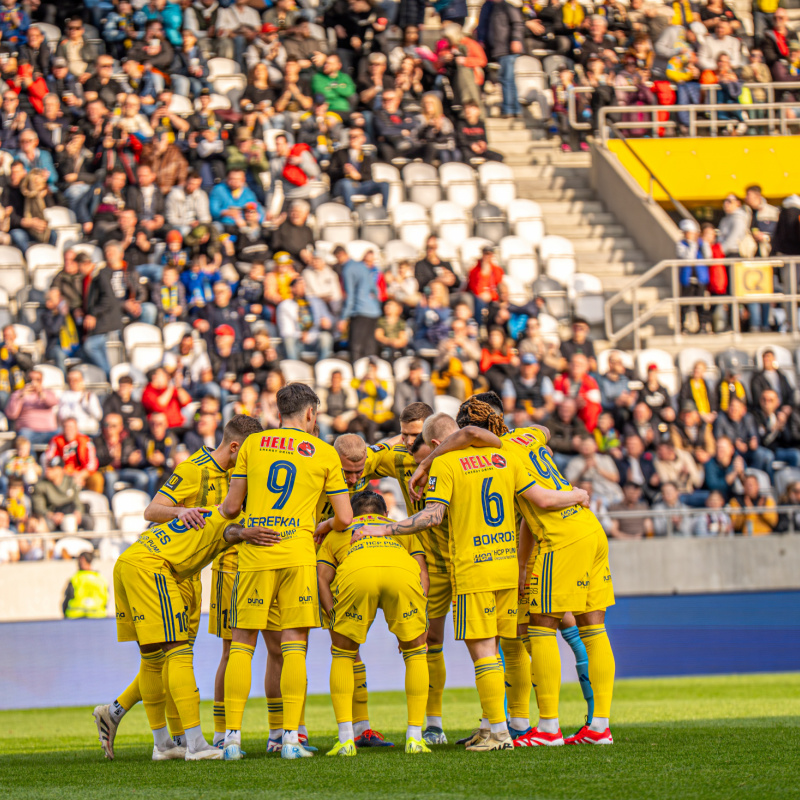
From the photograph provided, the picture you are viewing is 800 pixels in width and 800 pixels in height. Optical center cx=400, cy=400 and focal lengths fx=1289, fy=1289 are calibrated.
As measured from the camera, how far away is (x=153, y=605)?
293 inches

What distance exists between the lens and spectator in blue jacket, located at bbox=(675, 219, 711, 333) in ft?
60.0

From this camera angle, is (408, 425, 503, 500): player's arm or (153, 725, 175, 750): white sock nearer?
(408, 425, 503, 500): player's arm

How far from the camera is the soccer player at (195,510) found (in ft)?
24.9

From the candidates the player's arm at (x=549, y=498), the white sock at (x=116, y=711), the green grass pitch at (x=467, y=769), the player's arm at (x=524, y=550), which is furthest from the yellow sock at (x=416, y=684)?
the white sock at (x=116, y=711)

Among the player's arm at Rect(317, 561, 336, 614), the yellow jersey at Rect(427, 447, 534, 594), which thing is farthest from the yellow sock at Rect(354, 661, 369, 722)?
the yellow jersey at Rect(427, 447, 534, 594)

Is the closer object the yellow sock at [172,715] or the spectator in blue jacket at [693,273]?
the yellow sock at [172,715]

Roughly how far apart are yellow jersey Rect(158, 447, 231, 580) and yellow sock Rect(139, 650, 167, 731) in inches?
28.3

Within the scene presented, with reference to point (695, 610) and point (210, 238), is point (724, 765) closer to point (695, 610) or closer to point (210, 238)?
point (695, 610)

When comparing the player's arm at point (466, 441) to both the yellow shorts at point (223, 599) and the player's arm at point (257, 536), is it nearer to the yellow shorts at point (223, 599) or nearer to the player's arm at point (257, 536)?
the player's arm at point (257, 536)

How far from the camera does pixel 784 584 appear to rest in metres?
14.3

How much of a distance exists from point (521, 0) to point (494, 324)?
28.4 feet

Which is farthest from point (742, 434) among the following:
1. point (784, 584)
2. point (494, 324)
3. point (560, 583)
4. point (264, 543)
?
point (264, 543)

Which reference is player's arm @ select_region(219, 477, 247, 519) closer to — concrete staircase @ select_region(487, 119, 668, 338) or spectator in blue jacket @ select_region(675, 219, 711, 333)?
concrete staircase @ select_region(487, 119, 668, 338)

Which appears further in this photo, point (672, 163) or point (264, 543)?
point (672, 163)
